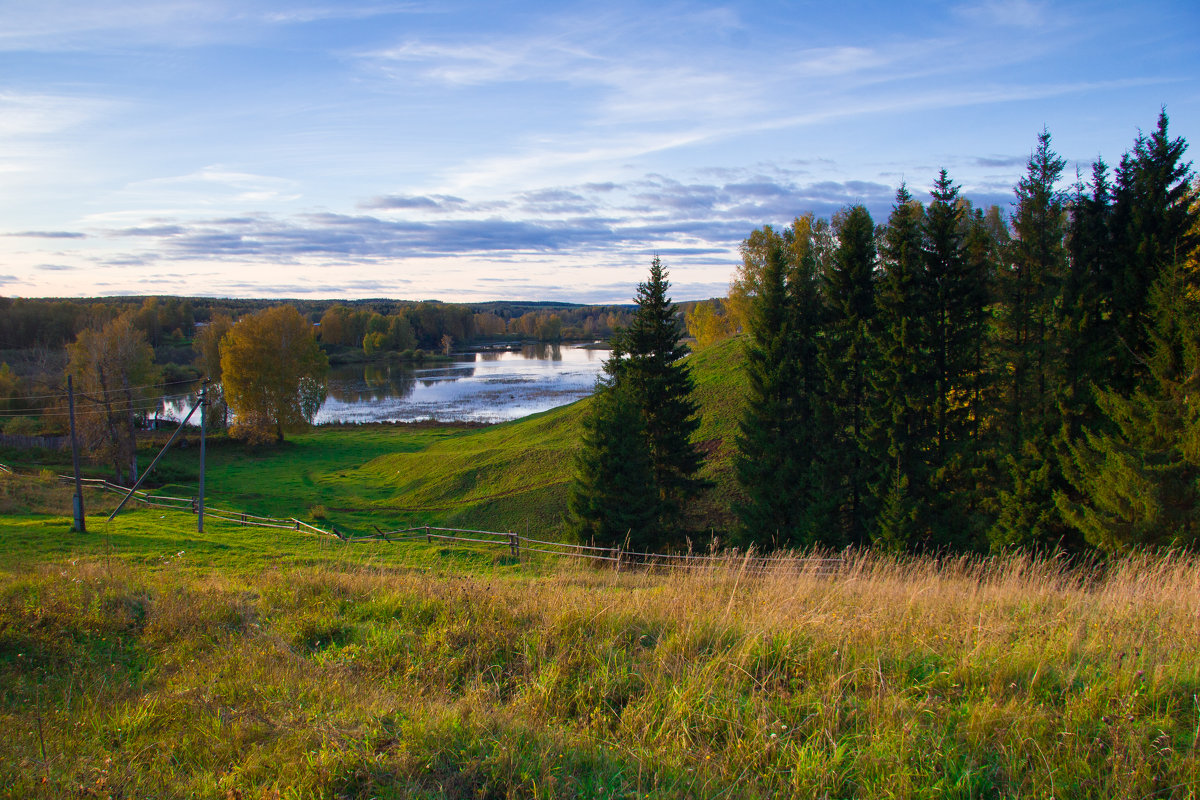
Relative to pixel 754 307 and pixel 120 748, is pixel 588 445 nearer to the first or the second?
pixel 754 307

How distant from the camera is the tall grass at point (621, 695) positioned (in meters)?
3.22

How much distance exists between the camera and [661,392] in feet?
82.4

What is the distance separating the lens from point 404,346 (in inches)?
4631

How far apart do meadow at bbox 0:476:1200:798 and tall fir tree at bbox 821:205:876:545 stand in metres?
15.2

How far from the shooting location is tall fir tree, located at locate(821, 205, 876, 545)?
70.8 feet

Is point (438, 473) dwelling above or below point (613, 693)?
below

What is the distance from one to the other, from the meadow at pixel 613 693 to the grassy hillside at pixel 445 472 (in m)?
20.0

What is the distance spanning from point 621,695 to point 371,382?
87655mm

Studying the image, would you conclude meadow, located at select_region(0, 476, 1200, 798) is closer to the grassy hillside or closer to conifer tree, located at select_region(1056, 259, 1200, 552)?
conifer tree, located at select_region(1056, 259, 1200, 552)

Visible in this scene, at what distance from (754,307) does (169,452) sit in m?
43.7

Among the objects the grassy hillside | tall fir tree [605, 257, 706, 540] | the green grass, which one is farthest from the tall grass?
the grassy hillside

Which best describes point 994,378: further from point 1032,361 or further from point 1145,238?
point 1145,238

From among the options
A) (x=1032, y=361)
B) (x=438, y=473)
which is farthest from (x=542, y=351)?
(x=1032, y=361)

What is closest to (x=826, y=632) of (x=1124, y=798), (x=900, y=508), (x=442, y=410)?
(x=1124, y=798)
